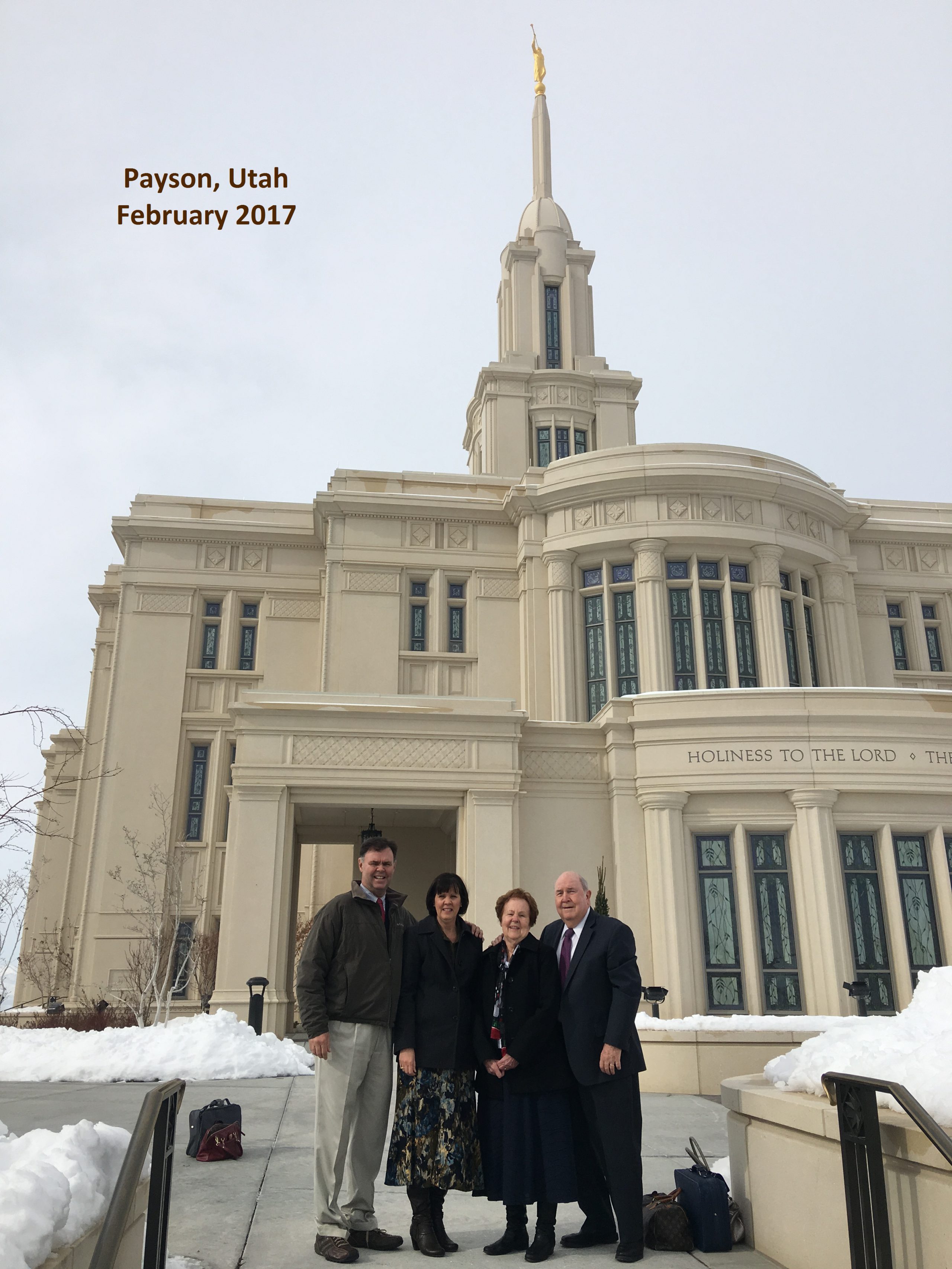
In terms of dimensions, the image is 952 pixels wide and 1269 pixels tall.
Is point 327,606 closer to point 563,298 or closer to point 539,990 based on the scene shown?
point 563,298

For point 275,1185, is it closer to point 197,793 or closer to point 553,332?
point 197,793

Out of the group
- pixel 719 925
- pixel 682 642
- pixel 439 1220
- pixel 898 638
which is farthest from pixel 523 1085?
pixel 898 638

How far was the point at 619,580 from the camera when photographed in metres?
23.8

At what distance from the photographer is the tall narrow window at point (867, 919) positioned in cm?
1639

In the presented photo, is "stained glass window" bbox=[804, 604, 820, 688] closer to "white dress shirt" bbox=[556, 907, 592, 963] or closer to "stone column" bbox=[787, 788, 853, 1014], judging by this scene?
"stone column" bbox=[787, 788, 853, 1014]

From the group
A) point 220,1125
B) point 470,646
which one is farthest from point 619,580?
point 220,1125

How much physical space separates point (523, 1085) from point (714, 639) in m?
18.2

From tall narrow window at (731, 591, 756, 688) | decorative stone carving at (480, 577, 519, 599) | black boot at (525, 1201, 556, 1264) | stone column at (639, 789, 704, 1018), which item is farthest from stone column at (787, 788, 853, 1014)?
black boot at (525, 1201, 556, 1264)

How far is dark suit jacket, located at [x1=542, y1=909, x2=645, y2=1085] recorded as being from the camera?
214 inches

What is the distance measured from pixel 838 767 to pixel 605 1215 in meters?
12.8

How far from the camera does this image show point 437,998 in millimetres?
5707

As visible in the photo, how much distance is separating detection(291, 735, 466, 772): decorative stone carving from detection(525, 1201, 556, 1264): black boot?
1276 centimetres

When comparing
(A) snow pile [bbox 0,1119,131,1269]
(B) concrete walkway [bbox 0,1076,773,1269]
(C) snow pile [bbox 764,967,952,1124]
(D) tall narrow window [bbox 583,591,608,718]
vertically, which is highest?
(D) tall narrow window [bbox 583,591,608,718]

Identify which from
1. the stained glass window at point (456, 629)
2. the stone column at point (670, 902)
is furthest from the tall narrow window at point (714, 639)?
the stained glass window at point (456, 629)
